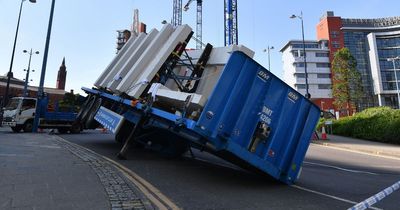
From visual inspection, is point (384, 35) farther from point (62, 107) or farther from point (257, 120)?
point (257, 120)

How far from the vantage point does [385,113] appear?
22969 mm

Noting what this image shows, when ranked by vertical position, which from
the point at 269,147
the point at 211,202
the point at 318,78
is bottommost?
the point at 211,202

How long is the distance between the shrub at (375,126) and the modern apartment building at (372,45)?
63.9 m

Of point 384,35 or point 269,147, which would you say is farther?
point 384,35

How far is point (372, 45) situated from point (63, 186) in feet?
326

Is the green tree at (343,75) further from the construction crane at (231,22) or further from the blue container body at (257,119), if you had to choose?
the blue container body at (257,119)

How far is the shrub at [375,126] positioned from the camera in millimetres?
20772

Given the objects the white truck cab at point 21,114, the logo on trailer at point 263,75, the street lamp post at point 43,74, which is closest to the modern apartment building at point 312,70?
the street lamp post at point 43,74

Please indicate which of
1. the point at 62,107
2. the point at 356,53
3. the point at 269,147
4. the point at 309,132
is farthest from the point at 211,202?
the point at 356,53

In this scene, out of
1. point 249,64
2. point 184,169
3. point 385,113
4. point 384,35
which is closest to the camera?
point 249,64

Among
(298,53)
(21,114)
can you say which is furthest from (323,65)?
(21,114)

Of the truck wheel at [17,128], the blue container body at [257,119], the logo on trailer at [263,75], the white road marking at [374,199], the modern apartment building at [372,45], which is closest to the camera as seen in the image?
the white road marking at [374,199]

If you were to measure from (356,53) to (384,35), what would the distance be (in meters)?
8.68

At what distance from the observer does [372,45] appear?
8981 cm
